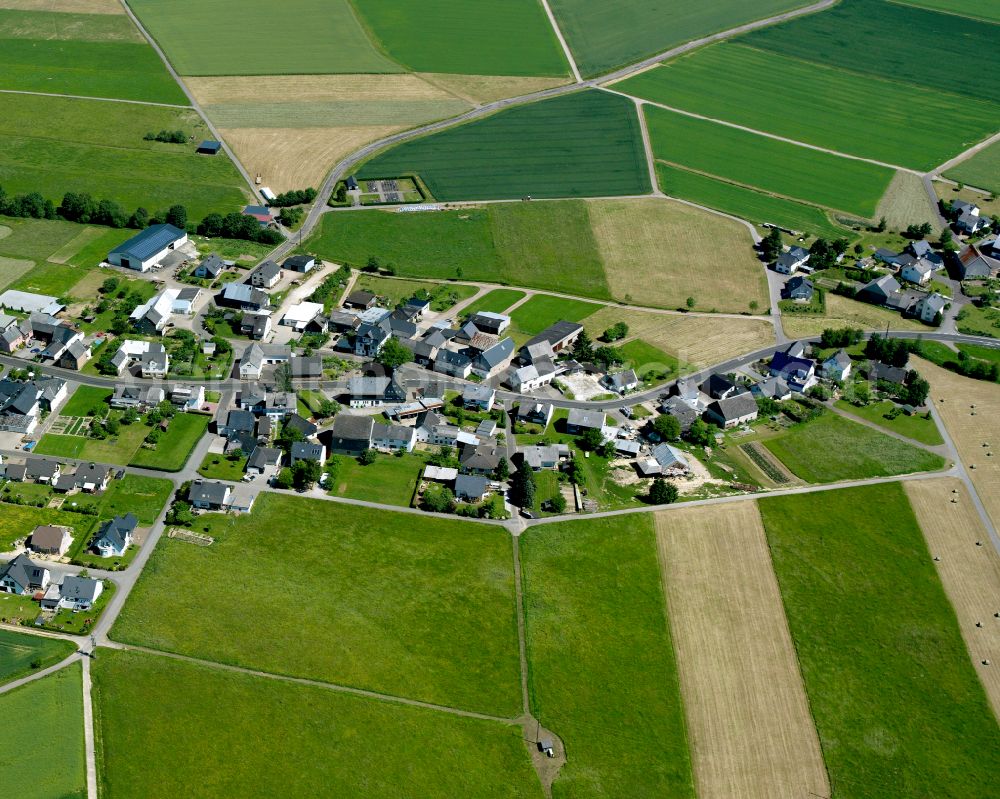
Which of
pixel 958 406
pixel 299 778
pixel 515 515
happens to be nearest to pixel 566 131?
pixel 958 406

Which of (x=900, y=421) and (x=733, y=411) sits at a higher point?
(x=733, y=411)

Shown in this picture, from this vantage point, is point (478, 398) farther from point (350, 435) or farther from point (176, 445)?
point (176, 445)

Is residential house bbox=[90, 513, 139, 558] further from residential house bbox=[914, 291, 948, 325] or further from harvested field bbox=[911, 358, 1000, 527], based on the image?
residential house bbox=[914, 291, 948, 325]

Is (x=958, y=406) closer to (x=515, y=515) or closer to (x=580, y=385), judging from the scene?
(x=580, y=385)

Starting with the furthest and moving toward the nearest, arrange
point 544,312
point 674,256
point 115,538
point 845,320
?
point 674,256 < point 845,320 < point 544,312 < point 115,538

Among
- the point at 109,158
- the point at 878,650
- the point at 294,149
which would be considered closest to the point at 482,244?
the point at 294,149

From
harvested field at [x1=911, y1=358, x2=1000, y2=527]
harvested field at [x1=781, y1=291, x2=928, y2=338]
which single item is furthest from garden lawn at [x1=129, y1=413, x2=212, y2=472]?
harvested field at [x1=911, y1=358, x2=1000, y2=527]

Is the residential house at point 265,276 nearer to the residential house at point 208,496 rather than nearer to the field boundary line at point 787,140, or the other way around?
the residential house at point 208,496
